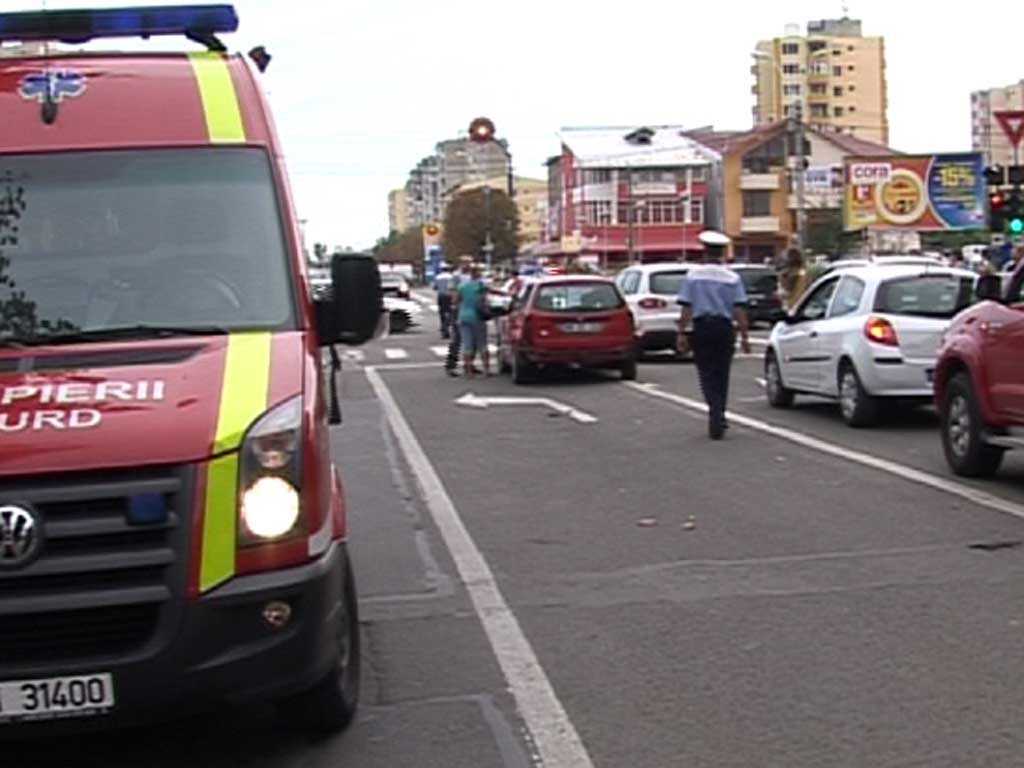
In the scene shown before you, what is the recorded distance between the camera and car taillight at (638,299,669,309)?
28078 mm

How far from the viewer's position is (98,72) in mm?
6801

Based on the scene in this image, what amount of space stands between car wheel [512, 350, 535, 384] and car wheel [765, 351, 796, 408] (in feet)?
18.4

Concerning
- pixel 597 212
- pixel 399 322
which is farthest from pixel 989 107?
pixel 399 322

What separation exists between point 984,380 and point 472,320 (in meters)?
14.2

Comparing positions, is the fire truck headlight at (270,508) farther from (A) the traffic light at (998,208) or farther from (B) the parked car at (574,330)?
(A) the traffic light at (998,208)

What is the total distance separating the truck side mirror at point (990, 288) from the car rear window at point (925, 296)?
148 inches

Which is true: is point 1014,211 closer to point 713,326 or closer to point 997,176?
point 997,176

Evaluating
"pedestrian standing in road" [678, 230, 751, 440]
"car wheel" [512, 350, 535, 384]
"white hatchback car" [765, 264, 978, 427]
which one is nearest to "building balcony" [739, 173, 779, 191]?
"car wheel" [512, 350, 535, 384]

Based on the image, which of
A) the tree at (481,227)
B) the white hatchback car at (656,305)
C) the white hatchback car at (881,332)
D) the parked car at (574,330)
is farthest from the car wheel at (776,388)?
the tree at (481,227)

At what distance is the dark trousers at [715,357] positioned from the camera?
15.4m

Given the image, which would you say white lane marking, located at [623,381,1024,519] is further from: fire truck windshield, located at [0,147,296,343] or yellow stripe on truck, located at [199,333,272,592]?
yellow stripe on truck, located at [199,333,272,592]

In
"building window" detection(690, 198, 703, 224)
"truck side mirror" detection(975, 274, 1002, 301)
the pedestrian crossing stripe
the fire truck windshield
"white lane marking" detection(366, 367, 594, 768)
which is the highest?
"building window" detection(690, 198, 703, 224)

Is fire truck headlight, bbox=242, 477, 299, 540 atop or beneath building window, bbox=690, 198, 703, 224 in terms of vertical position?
beneath

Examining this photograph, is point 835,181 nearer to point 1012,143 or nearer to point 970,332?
point 1012,143
